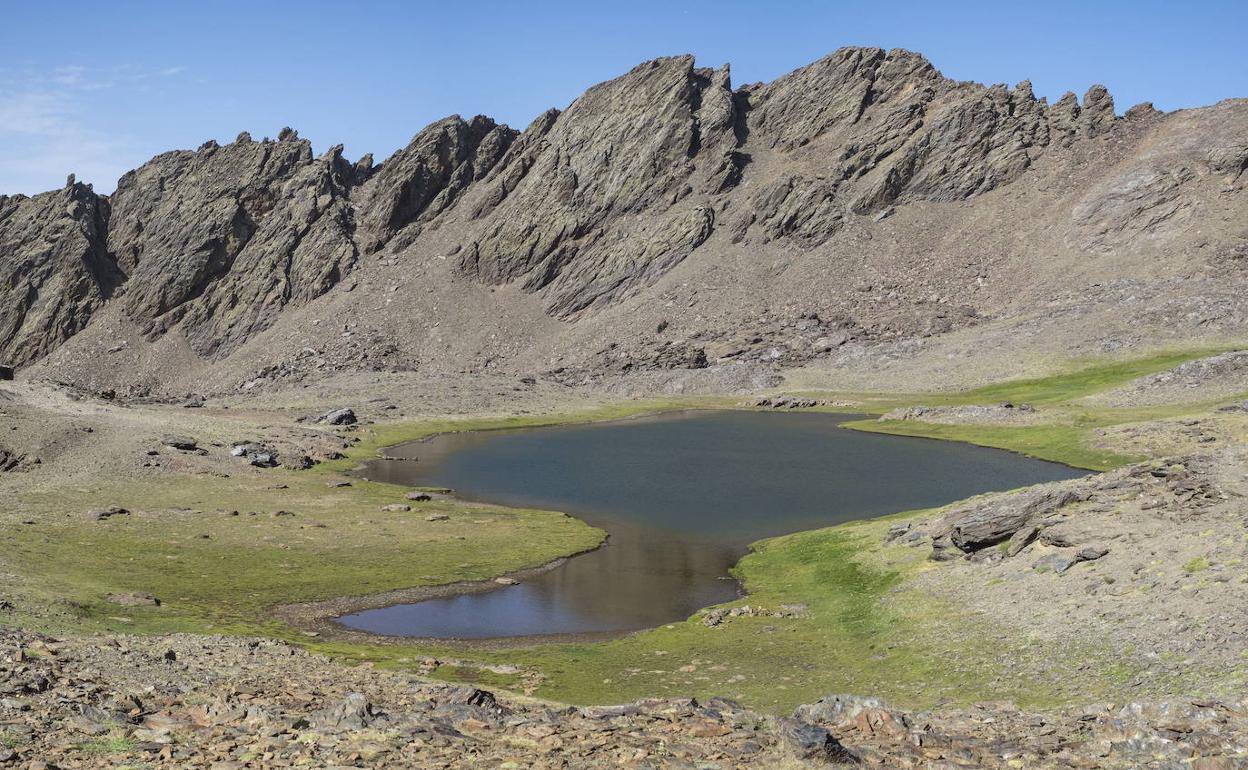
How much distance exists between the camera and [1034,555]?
39312 millimetres

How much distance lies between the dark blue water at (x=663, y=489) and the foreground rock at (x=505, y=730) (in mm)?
17410

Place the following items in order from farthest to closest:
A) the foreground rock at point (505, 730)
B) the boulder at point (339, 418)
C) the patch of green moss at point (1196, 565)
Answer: the boulder at point (339, 418)
the patch of green moss at point (1196, 565)
the foreground rock at point (505, 730)

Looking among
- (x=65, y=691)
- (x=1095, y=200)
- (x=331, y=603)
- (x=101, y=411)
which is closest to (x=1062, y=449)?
(x=331, y=603)

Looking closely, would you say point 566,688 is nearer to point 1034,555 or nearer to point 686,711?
point 686,711

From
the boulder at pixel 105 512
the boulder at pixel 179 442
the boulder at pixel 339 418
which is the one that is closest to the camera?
the boulder at pixel 105 512

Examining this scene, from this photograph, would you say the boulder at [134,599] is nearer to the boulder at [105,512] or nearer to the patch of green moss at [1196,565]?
the boulder at [105,512]

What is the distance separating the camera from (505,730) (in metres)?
23.1

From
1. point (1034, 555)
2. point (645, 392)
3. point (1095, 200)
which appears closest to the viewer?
point (1034, 555)

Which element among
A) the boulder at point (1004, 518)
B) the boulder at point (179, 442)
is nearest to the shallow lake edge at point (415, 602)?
the boulder at point (1004, 518)

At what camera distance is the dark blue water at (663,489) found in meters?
46.3

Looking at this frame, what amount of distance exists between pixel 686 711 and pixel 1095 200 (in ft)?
650

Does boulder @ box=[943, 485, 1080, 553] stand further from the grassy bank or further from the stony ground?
the grassy bank

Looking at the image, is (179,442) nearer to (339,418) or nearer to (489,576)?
(339,418)

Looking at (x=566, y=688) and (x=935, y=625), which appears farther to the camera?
(x=935, y=625)
